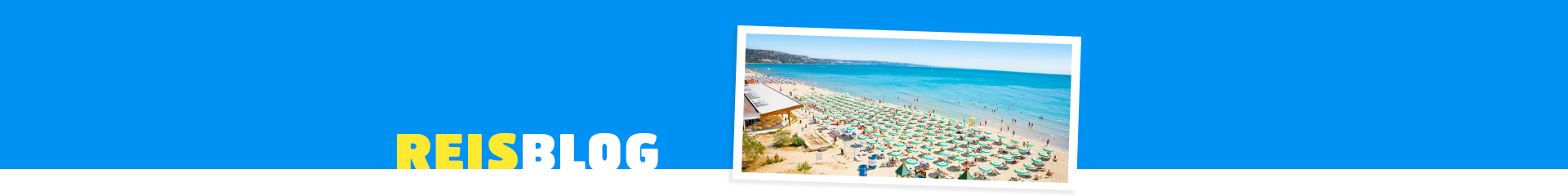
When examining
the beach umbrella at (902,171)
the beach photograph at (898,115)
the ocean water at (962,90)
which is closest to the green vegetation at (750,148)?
the beach photograph at (898,115)

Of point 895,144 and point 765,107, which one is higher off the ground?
point 765,107

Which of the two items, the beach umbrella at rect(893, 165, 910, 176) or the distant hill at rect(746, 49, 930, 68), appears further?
the beach umbrella at rect(893, 165, 910, 176)

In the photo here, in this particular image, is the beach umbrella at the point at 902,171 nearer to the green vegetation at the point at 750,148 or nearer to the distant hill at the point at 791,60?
the distant hill at the point at 791,60

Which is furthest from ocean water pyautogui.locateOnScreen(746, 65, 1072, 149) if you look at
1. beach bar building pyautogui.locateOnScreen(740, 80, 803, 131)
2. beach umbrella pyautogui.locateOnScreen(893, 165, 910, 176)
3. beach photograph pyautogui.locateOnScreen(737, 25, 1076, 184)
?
beach umbrella pyautogui.locateOnScreen(893, 165, 910, 176)

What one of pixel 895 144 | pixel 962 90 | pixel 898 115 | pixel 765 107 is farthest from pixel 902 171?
pixel 765 107

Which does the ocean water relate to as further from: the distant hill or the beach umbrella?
the beach umbrella

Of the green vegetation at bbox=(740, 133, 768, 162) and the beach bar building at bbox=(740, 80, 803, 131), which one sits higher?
the beach bar building at bbox=(740, 80, 803, 131)

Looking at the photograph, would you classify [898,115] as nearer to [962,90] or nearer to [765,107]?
[962,90]
